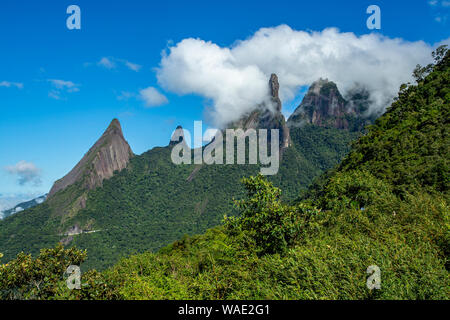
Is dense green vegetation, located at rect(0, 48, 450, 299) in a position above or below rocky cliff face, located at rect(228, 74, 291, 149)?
below

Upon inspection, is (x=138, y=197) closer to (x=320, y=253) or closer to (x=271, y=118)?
(x=271, y=118)

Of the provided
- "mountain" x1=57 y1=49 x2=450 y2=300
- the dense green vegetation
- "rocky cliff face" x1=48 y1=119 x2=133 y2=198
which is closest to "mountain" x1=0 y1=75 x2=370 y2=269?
"rocky cliff face" x1=48 y1=119 x2=133 y2=198

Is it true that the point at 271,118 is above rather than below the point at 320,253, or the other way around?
above

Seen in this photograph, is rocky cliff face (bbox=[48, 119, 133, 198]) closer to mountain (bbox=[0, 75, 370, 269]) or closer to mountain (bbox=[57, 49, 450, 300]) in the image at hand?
mountain (bbox=[0, 75, 370, 269])

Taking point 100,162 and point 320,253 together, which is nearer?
point 320,253

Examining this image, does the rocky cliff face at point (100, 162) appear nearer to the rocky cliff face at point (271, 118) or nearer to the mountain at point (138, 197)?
the mountain at point (138, 197)

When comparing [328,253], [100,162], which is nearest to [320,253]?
[328,253]
